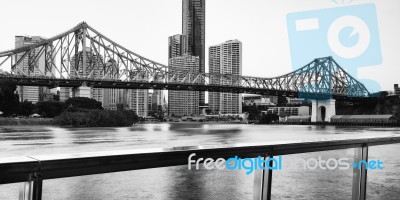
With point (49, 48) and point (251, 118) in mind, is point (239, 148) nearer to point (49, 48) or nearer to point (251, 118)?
point (49, 48)

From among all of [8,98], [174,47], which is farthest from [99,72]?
[174,47]

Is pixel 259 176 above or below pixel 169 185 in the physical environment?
above

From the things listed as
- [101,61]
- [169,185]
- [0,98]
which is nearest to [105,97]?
[101,61]

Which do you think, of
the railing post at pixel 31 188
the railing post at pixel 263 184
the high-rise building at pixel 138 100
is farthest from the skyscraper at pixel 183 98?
the railing post at pixel 31 188

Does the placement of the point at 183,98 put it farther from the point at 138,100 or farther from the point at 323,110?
the point at 323,110

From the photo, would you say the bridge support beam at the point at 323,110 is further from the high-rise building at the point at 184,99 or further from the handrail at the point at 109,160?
the handrail at the point at 109,160

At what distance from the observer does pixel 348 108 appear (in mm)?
99500

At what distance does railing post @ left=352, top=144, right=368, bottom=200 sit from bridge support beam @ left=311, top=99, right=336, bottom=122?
9109 cm

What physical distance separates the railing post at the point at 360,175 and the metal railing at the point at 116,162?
64 cm

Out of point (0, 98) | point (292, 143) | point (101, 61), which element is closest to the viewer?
point (292, 143)

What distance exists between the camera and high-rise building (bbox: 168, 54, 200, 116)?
389ft

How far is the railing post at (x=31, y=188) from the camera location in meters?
1.23

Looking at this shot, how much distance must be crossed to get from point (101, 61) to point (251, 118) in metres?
58.1

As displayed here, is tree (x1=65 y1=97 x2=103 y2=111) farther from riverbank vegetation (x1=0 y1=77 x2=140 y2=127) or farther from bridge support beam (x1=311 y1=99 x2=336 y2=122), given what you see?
bridge support beam (x1=311 y1=99 x2=336 y2=122)
